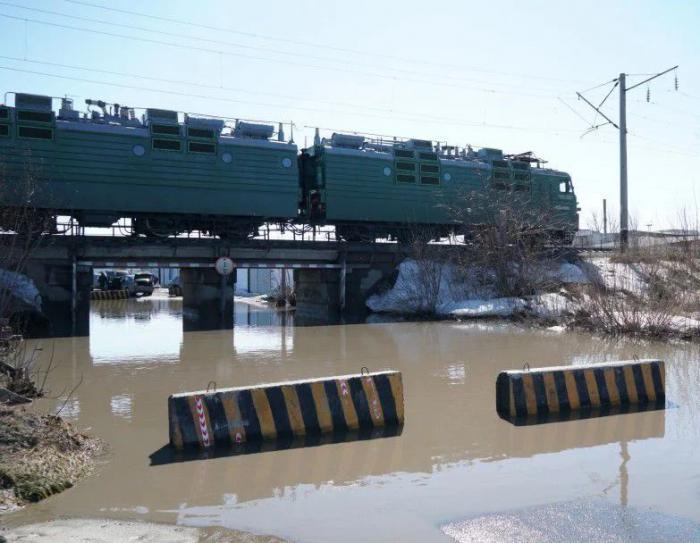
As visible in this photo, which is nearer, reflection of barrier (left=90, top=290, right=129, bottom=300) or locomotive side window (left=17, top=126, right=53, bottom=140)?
locomotive side window (left=17, top=126, right=53, bottom=140)

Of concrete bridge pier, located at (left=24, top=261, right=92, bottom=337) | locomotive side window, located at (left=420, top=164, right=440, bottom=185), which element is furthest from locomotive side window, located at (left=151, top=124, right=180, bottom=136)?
locomotive side window, located at (left=420, top=164, right=440, bottom=185)

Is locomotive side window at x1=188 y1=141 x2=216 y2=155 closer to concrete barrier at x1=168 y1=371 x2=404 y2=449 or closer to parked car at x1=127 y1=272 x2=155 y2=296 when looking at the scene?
concrete barrier at x1=168 y1=371 x2=404 y2=449

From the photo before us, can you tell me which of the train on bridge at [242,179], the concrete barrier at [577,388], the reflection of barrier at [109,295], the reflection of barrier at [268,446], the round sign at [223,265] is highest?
the train on bridge at [242,179]

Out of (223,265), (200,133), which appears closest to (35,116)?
(200,133)

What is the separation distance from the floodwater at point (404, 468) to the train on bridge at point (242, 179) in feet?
30.9

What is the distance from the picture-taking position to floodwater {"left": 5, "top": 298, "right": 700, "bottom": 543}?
5195 mm

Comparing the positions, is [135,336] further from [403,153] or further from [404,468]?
[404,468]

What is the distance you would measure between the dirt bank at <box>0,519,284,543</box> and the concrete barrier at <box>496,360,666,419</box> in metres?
4.72

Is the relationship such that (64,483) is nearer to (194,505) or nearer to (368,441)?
(194,505)

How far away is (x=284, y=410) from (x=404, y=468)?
1634 millimetres

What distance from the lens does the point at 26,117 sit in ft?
65.1

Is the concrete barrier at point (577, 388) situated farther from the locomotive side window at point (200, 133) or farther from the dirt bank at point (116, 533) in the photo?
the locomotive side window at point (200, 133)

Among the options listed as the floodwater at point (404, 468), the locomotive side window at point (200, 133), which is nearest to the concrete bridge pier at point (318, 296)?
the locomotive side window at point (200, 133)

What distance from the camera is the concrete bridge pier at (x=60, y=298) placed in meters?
20.2
